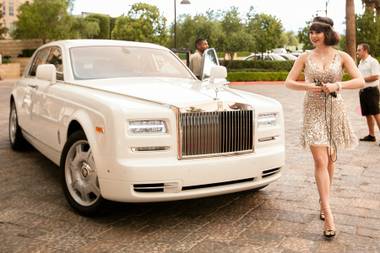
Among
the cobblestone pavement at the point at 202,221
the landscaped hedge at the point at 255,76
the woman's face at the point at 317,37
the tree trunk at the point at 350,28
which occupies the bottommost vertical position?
the cobblestone pavement at the point at 202,221

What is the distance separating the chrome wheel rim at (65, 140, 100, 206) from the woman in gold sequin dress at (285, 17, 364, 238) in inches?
75.2

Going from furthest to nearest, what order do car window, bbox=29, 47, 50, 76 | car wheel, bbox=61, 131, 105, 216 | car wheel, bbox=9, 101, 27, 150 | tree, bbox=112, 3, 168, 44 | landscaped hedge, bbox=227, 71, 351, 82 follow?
tree, bbox=112, 3, 168, 44, landscaped hedge, bbox=227, 71, 351, 82, car wheel, bbox=9, 101, 27, 150, car window, bbox=29, 47, 50, 76, car wheel, bbox=61, 131, 105, 216

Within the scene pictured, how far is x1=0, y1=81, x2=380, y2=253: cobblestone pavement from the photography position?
409 cm

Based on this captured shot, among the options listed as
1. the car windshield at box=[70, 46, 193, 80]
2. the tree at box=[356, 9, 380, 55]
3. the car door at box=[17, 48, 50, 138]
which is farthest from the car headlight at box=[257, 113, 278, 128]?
the tree at box=[356, 9, 380, 55]

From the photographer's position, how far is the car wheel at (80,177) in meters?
4.71

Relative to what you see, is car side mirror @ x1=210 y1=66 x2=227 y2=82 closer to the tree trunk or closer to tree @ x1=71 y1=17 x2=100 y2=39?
the tree trunk

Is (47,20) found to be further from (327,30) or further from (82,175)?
(327,30)

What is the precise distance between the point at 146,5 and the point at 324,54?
6331cm

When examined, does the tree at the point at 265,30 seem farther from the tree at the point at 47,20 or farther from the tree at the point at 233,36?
the tree at the point at 47,20

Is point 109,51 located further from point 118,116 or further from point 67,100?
point 118,116

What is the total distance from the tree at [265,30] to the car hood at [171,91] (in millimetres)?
40345

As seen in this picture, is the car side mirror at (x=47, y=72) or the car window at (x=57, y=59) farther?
the car window at (x=57, y=59)

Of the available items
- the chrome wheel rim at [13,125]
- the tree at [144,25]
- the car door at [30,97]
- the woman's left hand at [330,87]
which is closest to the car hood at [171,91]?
the woman's left hand at [330,87]

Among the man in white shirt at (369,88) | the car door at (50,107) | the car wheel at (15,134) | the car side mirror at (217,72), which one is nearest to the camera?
the car door at (50,107)
